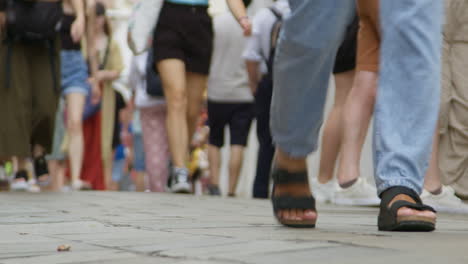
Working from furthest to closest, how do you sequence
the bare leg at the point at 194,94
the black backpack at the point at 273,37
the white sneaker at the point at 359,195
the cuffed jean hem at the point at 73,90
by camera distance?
the cuffed jean hem at the point at 73,90 < the bare leg at the point at 194,94 < the black backpack at the point at 273,37 < the white sneaker at the point at 359,195

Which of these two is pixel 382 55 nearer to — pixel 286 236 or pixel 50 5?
pixel 286 236

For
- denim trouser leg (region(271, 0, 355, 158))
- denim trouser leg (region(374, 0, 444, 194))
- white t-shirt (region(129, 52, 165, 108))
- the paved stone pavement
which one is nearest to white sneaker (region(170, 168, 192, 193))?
white t-shirt (region(129, 52, 165, 108))

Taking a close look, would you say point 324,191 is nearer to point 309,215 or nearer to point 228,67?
point 309,215

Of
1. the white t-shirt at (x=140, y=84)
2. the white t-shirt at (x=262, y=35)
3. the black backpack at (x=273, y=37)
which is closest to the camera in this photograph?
the black backpack at (x=273, y=37)

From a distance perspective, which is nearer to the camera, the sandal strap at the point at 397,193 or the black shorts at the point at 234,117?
the sandal strap at the point at 397,193

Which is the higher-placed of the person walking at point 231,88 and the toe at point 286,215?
the toe at point 286,215

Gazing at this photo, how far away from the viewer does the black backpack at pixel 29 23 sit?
7148 mm

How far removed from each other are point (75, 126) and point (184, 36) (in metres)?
1.92

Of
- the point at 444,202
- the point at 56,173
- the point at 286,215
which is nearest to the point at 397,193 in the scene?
the point at 286,215

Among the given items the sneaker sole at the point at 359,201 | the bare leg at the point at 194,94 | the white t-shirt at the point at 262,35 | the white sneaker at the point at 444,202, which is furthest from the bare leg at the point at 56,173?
the white sneaker at the point at 444,202

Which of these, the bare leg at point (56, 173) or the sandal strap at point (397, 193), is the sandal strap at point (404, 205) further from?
the bare leg at point (56, 173)

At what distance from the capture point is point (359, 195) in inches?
225

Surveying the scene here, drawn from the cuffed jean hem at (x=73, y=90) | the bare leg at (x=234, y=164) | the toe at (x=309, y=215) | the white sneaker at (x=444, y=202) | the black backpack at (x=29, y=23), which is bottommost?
the bare leg at (x=234, y=164)

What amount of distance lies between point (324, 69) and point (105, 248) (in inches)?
35.5
